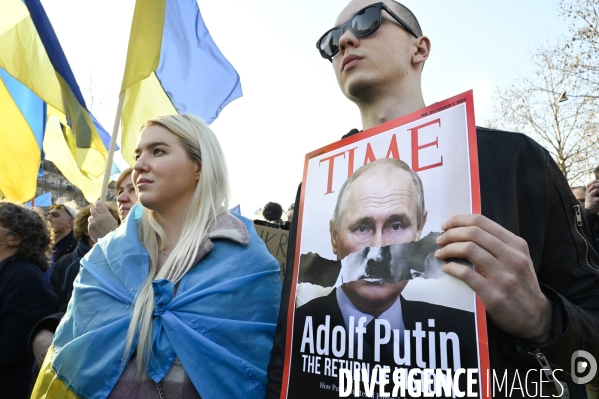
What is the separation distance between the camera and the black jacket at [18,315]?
2.92m

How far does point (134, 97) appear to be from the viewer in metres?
4.42

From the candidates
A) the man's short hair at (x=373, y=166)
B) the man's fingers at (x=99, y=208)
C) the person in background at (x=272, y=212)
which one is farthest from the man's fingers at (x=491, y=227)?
the person in background at (x=272, y=212)

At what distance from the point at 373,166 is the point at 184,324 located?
104cm

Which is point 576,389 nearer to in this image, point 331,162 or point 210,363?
point 331,162

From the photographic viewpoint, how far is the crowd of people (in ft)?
3.10

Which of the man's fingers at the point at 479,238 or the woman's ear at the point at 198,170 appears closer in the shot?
the man's fingers at the point at 479,238

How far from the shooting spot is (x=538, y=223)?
1.09 m

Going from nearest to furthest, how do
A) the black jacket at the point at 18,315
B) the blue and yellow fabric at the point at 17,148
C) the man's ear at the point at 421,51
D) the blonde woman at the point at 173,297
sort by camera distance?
the man's ear at the point at 421,51 → the blonde woman at the point at 173,297 → the black jacket at the point at 18,315 → the blue and yellow fabric at the point at 17,148

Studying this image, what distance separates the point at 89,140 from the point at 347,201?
3.76 m

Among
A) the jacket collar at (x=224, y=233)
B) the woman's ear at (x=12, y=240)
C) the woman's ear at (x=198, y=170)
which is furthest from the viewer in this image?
the woman's ear at (x=12, y=240)

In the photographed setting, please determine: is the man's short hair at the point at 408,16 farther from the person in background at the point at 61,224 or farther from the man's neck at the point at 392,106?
the person in background at the point at 61,224

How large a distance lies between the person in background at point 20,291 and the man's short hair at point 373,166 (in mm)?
2573

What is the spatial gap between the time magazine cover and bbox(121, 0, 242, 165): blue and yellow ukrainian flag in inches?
130

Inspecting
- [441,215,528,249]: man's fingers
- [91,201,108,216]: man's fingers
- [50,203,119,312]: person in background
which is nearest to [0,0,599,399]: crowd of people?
[441,215,528,249]: man's fingers
